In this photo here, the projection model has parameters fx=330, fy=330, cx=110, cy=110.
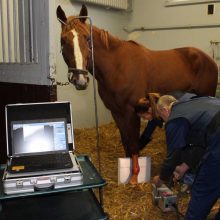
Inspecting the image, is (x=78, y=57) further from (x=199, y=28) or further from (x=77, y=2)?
(x=199, y=28)

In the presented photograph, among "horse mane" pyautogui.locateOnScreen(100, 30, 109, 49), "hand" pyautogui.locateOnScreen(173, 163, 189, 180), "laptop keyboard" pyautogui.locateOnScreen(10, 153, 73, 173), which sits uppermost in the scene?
"horse mane" pyautogui.locateOnScreen(100, 30, 109, 49)

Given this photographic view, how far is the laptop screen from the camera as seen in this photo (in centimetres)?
149

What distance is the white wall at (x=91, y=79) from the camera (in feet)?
12.9

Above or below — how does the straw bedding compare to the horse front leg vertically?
below

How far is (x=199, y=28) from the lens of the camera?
422cm

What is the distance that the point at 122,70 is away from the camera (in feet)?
8.36

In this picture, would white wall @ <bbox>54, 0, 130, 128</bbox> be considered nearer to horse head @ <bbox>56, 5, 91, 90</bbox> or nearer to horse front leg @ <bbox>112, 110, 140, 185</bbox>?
horse front leg @ <bbox>112, 110, 140, 185</bbox>

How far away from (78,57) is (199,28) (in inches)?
99.7

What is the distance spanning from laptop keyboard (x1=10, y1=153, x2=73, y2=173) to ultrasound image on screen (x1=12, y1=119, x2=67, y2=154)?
0.04m

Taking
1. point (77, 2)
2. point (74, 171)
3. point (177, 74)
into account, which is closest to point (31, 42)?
point (74, 171)

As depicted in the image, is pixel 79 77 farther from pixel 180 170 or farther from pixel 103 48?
pixel 180 170

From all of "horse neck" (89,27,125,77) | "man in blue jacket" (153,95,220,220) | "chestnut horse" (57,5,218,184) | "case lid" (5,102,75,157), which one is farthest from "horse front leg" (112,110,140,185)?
"case lid" (5,102,75,157)

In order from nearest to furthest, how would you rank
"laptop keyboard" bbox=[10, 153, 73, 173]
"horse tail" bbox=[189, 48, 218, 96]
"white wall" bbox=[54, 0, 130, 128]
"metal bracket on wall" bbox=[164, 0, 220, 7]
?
"laptop keyboard" bbox=[10, 153, 73, 173]
"horse tail" bbox=[189, 48, 218, 96]
"white wall" bbox=[54, 0, 130, 128]
"metal bracket on wall" bbox=[164, 0, 220, 7]

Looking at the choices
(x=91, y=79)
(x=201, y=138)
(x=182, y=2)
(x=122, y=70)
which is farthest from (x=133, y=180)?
(x=182, y=2)
